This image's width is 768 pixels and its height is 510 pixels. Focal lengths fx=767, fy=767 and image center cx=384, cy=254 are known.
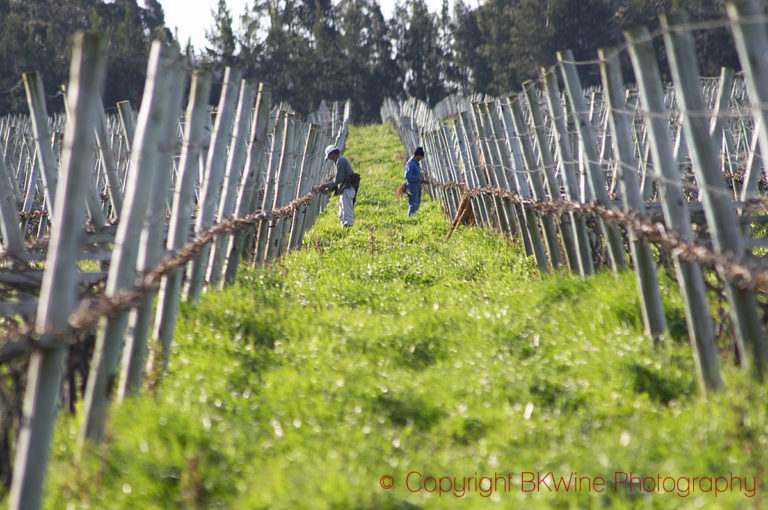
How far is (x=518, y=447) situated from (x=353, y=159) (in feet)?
95.6

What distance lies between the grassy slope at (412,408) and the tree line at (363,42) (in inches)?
2005

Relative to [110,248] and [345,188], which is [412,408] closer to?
[110,248]

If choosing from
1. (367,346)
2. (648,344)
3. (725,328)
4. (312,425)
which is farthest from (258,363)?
(725,328)

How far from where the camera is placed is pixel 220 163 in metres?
5.86

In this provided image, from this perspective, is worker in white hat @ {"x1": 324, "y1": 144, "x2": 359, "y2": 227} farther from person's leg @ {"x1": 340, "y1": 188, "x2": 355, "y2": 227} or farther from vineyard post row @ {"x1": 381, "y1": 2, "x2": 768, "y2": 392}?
vineyard post row @ {"x1": 381, "y1": 2, "x2": 768, "y2": 392}

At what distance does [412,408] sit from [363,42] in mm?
72919

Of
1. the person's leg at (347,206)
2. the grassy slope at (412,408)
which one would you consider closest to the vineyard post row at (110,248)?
the grassy slope at (412,408)

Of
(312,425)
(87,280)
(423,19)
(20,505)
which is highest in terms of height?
(423,19)

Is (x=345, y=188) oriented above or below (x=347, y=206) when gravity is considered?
above

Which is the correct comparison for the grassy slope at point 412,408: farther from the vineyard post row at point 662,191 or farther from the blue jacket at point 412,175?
the blue jacket at point 412,175

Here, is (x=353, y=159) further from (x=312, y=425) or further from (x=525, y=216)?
(x=312, y=425)

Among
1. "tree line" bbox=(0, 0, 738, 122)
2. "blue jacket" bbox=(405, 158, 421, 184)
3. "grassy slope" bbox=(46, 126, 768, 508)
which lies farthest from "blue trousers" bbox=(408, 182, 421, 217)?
"tree line" bbox=(0, 0, 738, 122)

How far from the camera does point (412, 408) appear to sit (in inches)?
158

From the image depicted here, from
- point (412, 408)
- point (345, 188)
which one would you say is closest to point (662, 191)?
point (412, 408)
